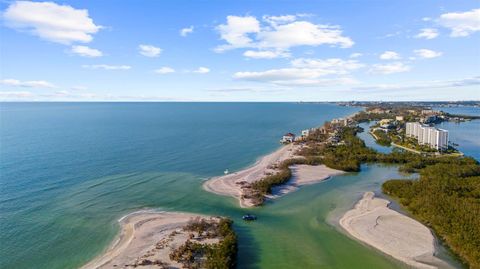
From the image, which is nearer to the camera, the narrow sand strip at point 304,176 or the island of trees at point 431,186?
the island of trees at point 431,186

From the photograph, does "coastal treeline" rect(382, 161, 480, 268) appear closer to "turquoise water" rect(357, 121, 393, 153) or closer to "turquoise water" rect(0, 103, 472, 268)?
"turquoise water" rect(0, 103, 472, 268)

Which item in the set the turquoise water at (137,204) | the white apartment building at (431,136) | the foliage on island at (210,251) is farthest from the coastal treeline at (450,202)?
the white apartment building at (431,136)

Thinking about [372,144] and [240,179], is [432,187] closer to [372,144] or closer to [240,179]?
[240,179]

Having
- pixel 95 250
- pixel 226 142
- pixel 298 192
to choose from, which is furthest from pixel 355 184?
pixel 226 142

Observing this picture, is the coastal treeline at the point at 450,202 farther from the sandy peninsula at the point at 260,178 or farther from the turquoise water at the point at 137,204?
the sandy peninsula at the point at 260,178

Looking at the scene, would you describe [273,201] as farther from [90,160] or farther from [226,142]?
[226,142]

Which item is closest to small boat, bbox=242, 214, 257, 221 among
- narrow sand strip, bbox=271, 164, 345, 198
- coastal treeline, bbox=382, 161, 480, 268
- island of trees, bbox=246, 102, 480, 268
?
island of trees, bbox=246, 102, 480, 268

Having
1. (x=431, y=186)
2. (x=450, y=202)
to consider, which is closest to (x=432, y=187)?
(x=431, y=186)
